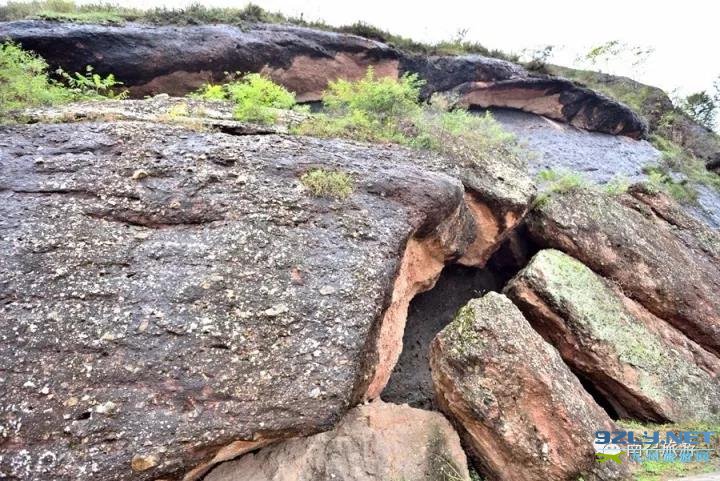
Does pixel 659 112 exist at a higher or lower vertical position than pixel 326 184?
higher

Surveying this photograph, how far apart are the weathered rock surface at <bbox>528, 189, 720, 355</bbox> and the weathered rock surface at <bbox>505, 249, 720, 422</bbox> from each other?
464 millimetres

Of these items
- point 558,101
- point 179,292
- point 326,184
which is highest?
point 558,101

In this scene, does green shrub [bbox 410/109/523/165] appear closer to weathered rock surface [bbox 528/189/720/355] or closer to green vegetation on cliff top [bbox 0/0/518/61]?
weathered rock surface [bbox 528/189/720/355]

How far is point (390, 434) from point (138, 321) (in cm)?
335

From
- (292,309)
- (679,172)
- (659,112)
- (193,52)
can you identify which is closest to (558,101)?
(679,172)

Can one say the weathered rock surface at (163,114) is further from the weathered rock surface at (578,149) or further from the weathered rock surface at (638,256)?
the weathered rock surface at (578,149)

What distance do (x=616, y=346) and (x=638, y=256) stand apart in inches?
95.0

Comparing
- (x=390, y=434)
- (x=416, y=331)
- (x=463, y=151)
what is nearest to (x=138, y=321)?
(x=390, y=434)

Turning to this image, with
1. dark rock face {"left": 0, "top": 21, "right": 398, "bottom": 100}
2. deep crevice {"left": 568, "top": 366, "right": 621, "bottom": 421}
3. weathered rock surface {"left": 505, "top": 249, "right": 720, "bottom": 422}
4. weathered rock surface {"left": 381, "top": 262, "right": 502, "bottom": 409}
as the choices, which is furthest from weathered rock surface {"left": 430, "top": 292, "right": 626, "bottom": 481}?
dark rock face {"left": 0, "top": 21, "right": 398, "bottom": 100}

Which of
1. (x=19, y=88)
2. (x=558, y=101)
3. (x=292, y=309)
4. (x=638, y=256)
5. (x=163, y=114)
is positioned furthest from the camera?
(x=558, y=101)

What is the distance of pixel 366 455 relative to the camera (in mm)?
5090

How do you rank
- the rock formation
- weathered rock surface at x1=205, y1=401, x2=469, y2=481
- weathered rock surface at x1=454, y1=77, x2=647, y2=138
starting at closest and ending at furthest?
1. the rock formation
2. weathered rock surface at x1=205, y1=401, x2=469, y2=481
3. weathered rock surface at x1=454, y1=77, x2=647, y2=138

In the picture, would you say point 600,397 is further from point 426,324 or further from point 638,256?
point 426,324

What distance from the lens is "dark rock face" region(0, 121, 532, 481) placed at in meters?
3.60
